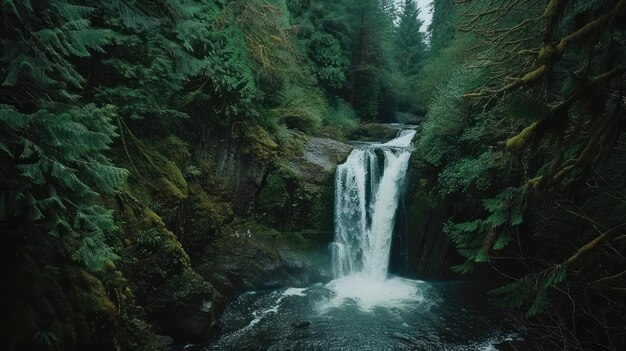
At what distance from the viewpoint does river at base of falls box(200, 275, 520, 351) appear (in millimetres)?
7543

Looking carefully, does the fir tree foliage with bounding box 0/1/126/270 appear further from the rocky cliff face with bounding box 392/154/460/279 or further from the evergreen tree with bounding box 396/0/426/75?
the evergreen tree with bounding box 396/0/426/75

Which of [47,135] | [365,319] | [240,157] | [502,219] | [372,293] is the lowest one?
[365,319]

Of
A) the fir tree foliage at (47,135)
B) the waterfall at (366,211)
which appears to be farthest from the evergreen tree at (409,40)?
the fir tree foliage at (47,135)

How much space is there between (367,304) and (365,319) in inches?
35.6

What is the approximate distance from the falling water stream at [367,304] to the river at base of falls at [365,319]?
0.02m

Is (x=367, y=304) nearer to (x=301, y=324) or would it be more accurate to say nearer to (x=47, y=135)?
(x=301, y=324)

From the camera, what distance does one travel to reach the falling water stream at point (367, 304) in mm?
7680

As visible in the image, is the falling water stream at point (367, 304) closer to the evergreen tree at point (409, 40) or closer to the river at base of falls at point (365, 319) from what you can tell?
the river at base of falls at point (365, 319)

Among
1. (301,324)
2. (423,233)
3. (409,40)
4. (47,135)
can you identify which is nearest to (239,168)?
(301,324)

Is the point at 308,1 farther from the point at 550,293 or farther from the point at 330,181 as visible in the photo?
the point at 550,293

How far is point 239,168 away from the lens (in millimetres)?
11094

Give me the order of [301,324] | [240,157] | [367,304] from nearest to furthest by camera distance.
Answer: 1. [301,324]
2. [367,304]
3. [240,157]

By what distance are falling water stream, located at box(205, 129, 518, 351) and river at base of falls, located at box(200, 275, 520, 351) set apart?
2 cm

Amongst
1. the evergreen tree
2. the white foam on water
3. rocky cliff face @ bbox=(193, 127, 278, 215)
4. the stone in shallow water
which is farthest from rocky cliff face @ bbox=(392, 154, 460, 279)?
the evergreen tree
